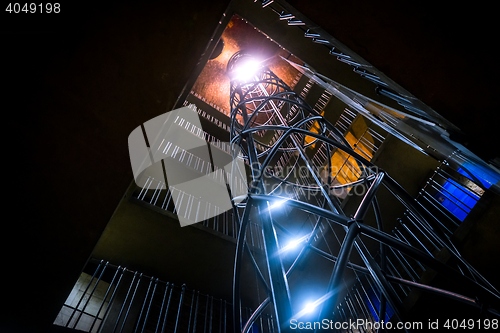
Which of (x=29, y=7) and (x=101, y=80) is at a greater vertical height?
(x=29, y=7)

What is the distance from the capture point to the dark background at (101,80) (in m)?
1.45

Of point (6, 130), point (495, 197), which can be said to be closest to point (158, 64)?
point (6, 130)

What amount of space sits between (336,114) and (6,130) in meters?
9.30

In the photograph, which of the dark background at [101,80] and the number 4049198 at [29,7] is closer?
the number 4049198 at [29,7]

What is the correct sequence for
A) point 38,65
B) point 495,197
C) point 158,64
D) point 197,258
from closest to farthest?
point 38,65, point 158,64, point 495,197, point 197,258

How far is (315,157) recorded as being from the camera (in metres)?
9.74

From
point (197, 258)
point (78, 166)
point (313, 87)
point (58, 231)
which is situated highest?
point (313, 87)

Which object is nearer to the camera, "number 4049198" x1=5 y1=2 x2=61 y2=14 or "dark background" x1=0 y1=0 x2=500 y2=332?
"number 4049198" x1=5 y1=2 x2=61 y2=14

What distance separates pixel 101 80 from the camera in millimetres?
1552

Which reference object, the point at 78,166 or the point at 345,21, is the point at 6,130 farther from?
the point at 345,21

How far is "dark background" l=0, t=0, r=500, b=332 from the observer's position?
145 centimetres

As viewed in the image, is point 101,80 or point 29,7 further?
point 101,80

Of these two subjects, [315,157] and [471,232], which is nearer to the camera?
[471,232]

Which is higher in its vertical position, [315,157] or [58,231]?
[315,157]
